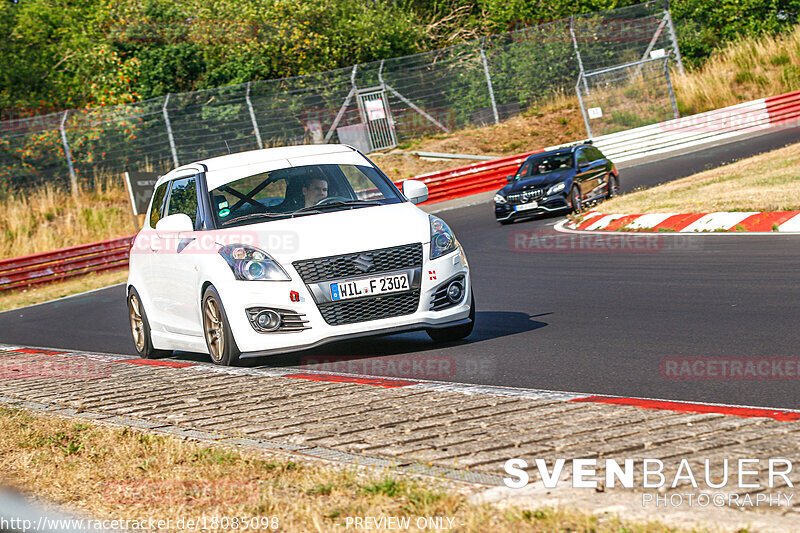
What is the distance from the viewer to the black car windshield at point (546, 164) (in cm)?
2228

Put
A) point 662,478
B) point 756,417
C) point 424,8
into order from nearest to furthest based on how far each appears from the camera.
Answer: point 662,478 → point 756,417 → point 424,8

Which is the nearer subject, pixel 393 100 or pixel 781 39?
pixel 393 100

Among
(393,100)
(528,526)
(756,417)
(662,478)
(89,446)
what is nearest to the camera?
(528,526)

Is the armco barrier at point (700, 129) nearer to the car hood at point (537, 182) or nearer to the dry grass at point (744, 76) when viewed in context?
the dry grass at point (744, 76)

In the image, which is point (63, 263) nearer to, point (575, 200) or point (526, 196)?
point (526, 196)

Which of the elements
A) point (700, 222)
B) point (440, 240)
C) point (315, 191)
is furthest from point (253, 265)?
point (700, 222)

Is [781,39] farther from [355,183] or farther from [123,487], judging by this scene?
[123,487]

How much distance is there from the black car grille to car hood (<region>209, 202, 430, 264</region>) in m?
12.6

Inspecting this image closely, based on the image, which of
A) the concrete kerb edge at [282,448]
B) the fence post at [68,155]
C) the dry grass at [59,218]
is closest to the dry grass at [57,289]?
the dry grass at [59,218]

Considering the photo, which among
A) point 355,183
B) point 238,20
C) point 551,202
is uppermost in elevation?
point 238,20

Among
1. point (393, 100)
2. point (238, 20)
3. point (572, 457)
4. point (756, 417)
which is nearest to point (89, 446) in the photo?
point (572, 457)

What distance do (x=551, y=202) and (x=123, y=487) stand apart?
17117mm

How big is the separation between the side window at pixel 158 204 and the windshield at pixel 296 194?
1.16 meters

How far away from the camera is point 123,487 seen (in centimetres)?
459
